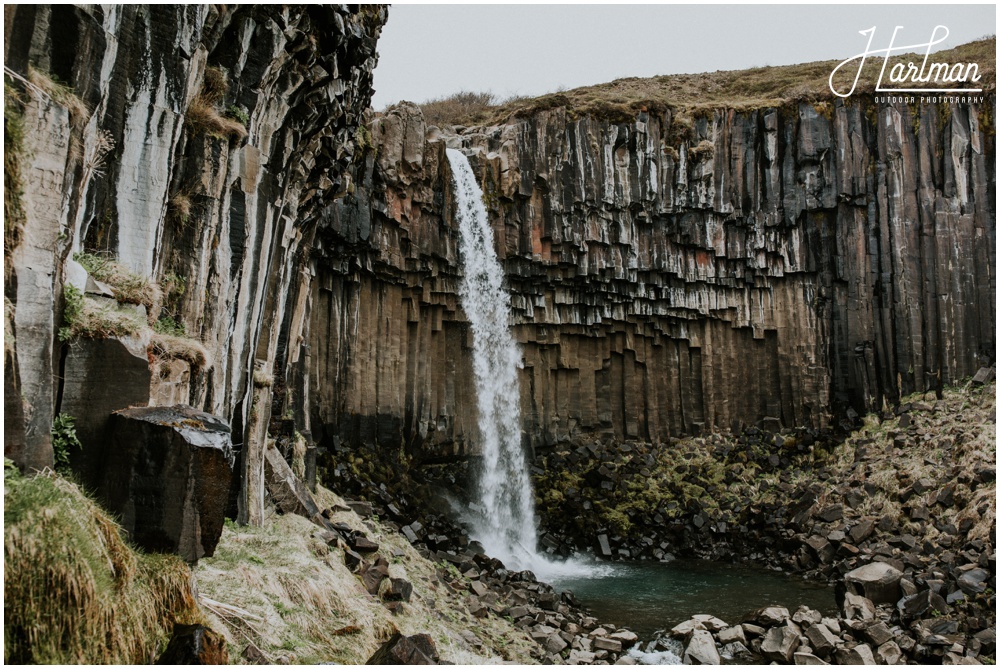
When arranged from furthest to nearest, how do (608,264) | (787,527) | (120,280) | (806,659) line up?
(608,264), (787,527), (806,659), (120,280)

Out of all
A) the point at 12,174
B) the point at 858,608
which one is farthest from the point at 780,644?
the point at 12,174

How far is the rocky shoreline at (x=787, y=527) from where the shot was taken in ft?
36.6

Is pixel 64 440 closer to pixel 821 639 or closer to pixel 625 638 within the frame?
pixel 625 638

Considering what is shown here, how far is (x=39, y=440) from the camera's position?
5.16 metres

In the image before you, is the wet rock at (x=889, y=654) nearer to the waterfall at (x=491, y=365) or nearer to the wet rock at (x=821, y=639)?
the wet rock at (x=821, y=639)

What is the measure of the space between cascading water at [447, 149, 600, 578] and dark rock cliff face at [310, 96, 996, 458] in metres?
0.45

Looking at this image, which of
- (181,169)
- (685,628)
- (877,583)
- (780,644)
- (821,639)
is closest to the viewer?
(181,169)

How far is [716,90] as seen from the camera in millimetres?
31297

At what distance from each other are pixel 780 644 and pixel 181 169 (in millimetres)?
10723

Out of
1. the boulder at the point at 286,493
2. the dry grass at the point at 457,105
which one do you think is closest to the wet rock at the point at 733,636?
the boulder at the point at 286,493

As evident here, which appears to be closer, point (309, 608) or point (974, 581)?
point (309, 608)

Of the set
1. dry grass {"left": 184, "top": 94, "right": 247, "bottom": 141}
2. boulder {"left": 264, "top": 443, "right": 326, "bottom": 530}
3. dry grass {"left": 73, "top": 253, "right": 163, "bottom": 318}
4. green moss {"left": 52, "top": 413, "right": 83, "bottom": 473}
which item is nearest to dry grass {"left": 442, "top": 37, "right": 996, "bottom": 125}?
boulder {"left": 264, "top": 443, "right": 326, "bottom": 530}

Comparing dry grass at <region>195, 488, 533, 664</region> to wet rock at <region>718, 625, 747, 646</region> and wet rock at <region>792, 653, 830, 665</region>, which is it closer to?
wet rock at <region>718, 625, 747, 646</region>

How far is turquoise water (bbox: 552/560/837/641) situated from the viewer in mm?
13695
